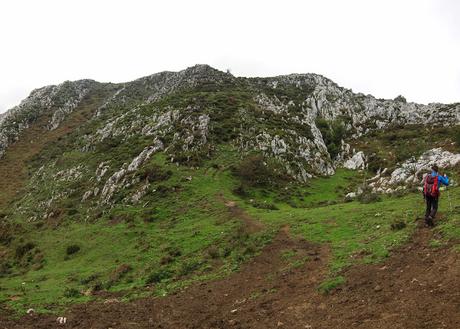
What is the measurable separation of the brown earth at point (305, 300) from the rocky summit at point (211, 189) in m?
0.23

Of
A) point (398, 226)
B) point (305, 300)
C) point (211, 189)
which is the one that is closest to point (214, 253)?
point (305, 300)

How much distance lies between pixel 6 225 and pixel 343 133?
62998 millimetres

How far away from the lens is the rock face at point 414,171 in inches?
1581

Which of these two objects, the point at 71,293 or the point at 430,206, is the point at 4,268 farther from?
the point at 430,206

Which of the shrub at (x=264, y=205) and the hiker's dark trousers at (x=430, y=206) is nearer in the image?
the hiker's dark trousers at (x=430, y=206)

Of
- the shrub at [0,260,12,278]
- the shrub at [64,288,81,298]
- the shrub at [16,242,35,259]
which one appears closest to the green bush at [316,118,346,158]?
the shrub at [16,242,35,259]

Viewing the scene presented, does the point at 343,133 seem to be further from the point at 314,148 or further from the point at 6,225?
the point at 6,225

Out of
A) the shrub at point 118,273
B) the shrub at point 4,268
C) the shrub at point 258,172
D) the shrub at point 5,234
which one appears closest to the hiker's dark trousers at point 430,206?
the shrub at point 118,273

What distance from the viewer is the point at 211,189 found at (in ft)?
142

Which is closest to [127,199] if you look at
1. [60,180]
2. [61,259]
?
[61,259]

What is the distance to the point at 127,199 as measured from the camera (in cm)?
4356

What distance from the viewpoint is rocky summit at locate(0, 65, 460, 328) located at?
2328 centimetres

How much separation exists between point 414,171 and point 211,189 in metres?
23.1

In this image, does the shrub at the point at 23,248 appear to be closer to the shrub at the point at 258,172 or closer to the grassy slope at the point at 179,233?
the grassy slope at the point at 179,233
